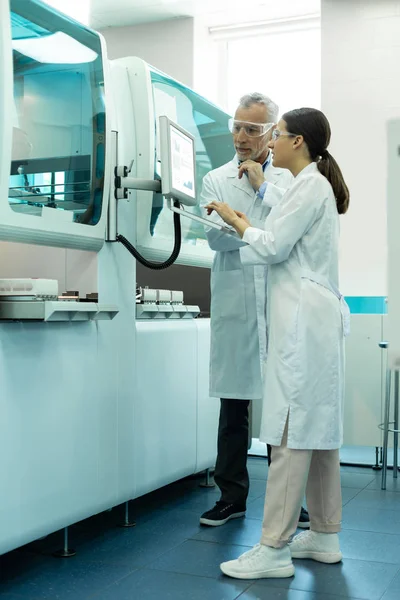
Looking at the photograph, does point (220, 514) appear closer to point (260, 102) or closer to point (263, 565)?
point (263, 565)

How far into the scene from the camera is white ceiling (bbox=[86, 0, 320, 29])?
5.37 meters

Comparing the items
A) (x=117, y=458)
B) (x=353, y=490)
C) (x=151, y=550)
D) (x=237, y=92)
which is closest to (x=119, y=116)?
(x=117, y=458)

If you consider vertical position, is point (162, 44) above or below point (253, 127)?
above

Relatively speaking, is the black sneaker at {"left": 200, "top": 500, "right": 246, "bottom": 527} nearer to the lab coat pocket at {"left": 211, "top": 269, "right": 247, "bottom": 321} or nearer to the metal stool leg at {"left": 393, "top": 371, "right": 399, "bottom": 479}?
the lab coat pocket at {"left": 211, "top": 269, "right": 247, "bottom": 321}

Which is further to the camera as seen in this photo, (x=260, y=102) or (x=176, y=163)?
(x=260, y=102)

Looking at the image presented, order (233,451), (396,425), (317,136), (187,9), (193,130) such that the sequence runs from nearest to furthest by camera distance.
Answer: (317,136), (233,451), (193,130), (396,425), (187,9)

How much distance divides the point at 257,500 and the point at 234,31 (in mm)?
3920

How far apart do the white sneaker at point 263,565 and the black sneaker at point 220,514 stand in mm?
523

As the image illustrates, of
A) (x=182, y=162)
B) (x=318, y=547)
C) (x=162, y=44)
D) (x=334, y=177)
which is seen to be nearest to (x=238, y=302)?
(x=182, y=162)

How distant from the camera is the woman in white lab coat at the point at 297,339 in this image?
216 centimetres

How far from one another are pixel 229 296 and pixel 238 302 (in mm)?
43

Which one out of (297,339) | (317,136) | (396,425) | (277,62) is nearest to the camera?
(297,339)

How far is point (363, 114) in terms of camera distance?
489cm

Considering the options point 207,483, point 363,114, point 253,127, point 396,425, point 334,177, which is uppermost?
point 363,114
